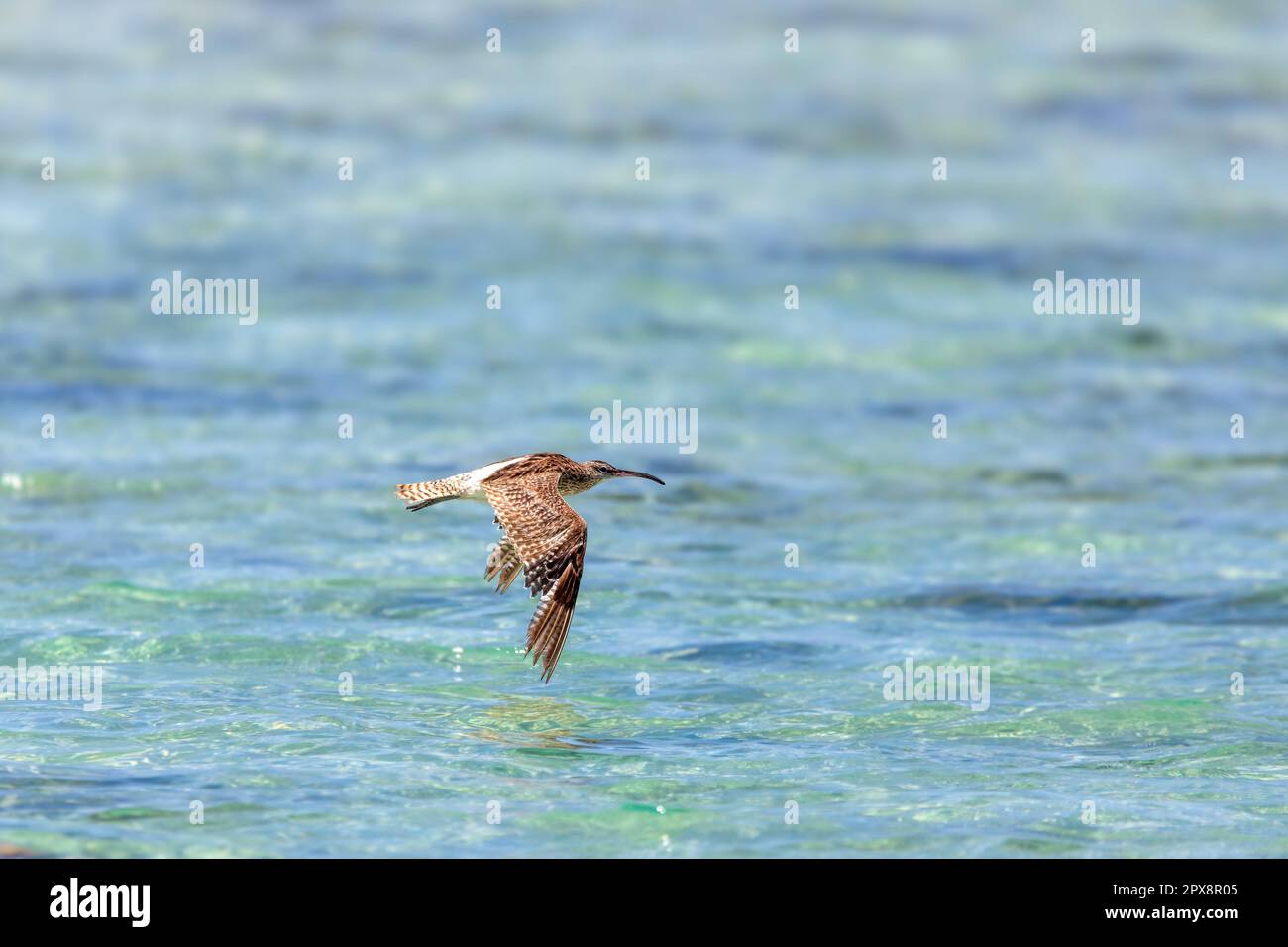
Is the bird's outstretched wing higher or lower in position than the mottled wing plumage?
lower

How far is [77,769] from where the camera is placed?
9227 millimetres

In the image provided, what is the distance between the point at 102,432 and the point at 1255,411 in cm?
1179

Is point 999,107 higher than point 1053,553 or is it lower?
higher

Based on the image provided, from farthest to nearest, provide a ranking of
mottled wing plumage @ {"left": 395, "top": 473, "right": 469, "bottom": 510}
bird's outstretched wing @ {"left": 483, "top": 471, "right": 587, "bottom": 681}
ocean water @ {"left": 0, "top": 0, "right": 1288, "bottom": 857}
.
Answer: mottled wing plumage @ {"left": 395, "top": 473, "right": 469, "bottom": 510}, bird's outstretched wing @ {"left": 483, "top": 471, "right": 587, "bottom": 681}, ocean water @ {"left": 0, "top": 0, "right": 1288, "bottom": 857}

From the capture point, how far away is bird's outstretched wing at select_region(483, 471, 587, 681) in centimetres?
998

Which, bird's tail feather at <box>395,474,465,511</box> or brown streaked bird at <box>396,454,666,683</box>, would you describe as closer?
brown streaked bird at <box>396,454,666,683</box>

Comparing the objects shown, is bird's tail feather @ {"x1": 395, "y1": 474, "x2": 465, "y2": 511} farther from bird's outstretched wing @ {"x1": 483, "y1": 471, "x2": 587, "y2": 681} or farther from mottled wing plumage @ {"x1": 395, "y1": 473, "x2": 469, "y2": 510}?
bird's outstretched wing @ {"x1": 483, "y1": 471, "x2": 587, "y2": 681}

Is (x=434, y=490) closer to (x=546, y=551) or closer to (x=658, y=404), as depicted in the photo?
(x=546, y=551)

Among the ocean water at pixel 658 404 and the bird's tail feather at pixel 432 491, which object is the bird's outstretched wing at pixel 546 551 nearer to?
the bird's tail feather at pixel 432 491

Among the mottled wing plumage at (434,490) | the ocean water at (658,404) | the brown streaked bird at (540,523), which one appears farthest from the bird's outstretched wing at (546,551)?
the ocean water at (658,404)

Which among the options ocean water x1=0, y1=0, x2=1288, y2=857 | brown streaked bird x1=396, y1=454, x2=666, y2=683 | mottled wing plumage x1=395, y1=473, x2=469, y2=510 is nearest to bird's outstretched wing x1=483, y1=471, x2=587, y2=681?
brown streaked bird x1=396, y1=454, x2=666, y2=683

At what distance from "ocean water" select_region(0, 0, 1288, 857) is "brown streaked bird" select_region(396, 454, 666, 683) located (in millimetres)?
621

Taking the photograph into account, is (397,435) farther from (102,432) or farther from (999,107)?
(999,107)
